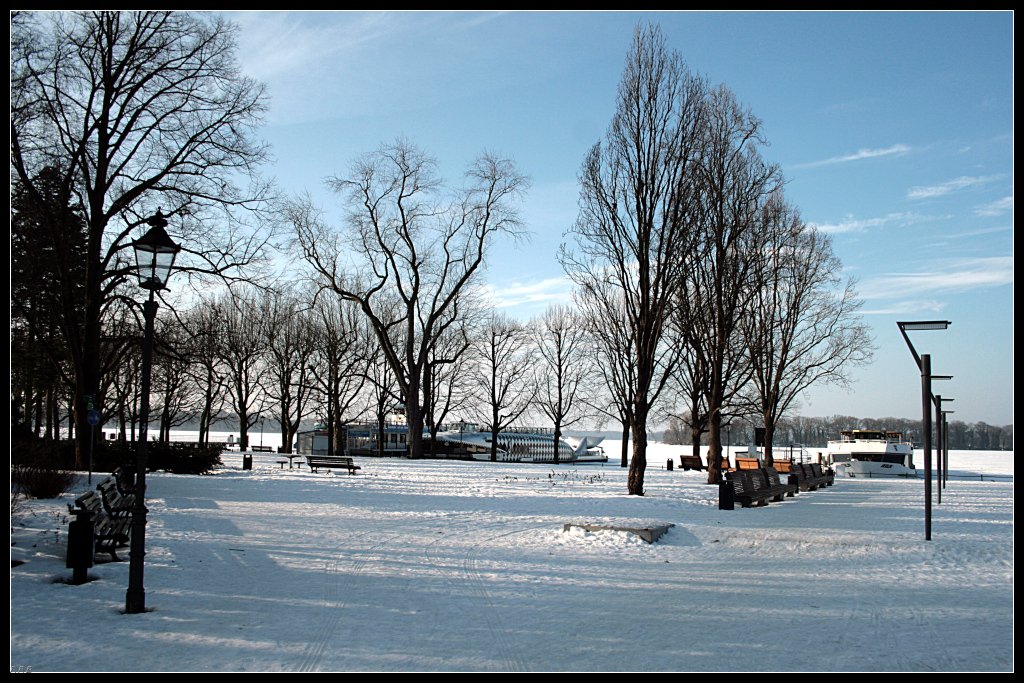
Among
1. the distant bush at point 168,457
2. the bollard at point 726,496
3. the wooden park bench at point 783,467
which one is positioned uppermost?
the distant bush at point 168,457

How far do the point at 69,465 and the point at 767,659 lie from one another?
21.9 metres

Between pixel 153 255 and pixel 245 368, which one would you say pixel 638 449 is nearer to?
pixel 153 255

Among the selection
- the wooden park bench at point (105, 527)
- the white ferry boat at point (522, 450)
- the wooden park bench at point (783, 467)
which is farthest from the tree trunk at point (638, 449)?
the white ferry boat at point (522, 450)

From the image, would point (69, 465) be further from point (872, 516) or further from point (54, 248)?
point (872, 516)

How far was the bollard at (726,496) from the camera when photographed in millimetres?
18938


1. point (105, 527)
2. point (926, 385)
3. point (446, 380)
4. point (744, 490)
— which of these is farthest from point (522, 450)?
point (105, 527)

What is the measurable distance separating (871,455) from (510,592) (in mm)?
42604

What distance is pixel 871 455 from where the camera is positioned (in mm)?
46031

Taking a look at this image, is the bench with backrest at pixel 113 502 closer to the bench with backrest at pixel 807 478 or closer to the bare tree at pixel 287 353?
the bench with backrest at pixel 807 478

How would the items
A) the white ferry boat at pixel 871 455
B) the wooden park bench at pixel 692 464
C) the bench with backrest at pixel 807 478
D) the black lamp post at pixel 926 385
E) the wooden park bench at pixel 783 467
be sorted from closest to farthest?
1. the black lamp post at pixel 926 385
2. the bench with backrest at pixel 807 478
3. the wooden park bench at pixel 783 467
4. the wooden park bench at pixel 692 464
5. the white ferry boat at pixel 871 455

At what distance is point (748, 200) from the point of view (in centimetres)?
2619

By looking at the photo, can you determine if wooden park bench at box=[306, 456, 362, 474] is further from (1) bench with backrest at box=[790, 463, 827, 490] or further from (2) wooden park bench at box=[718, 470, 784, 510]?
(1) bench with backrest at box=[790, 463, 827, 490]

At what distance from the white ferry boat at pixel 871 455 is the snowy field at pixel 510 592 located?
89.8 ft

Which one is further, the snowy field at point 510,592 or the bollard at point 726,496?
the bollard at point 726,496
